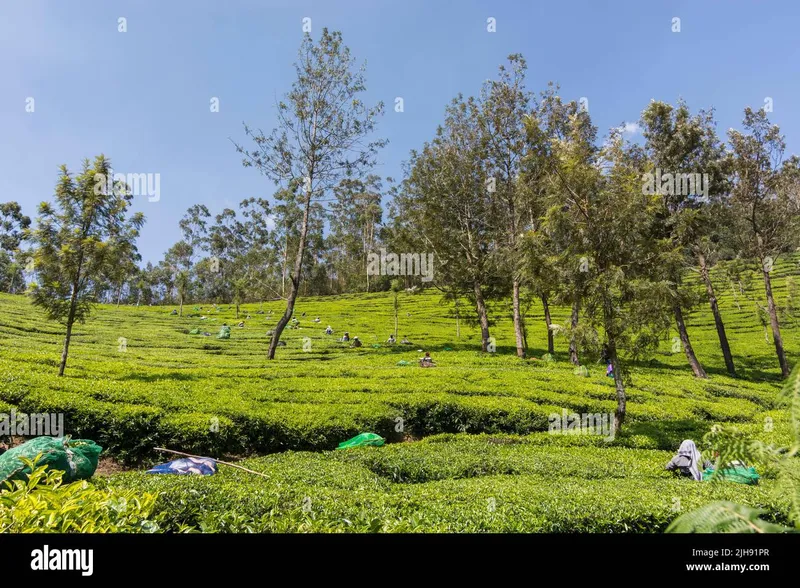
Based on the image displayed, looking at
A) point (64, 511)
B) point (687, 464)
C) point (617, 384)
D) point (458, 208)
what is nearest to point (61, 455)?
point (64, 511)

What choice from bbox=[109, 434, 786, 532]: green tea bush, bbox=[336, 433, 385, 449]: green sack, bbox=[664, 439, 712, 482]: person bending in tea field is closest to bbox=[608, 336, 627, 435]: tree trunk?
bbox=[109, 434, 786, 532]: green tea bush

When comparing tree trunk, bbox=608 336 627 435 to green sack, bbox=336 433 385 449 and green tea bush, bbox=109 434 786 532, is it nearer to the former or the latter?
green tea bush, bbox=109 434 786 532

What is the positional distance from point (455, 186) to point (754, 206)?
1814cm

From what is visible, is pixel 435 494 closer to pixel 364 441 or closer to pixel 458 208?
pixel 364 441

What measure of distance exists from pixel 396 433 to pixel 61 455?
9.13m

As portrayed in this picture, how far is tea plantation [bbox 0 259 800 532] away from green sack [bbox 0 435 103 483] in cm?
51

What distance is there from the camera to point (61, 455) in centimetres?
737

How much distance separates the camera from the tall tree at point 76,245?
1455 cm

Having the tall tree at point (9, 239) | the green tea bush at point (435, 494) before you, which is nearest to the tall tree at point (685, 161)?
the green tea bush at point (435, 494)

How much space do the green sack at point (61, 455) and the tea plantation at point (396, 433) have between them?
0.51 m

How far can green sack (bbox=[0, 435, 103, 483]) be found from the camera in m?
7.01
